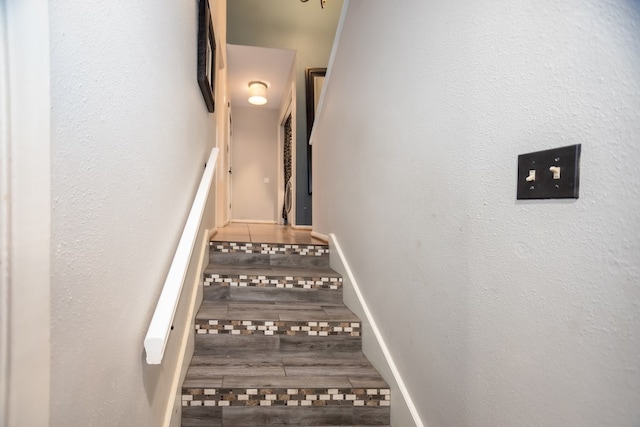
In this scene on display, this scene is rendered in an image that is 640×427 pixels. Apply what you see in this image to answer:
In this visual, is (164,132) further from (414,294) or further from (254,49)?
(254,49)

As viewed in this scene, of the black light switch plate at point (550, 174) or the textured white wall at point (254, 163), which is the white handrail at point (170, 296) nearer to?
the black light switch plate at point (550, 174)

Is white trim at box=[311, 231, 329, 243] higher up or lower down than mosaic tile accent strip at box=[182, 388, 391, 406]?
higher up

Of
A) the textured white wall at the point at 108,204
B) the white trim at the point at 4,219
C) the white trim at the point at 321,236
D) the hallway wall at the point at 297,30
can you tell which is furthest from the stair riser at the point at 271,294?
the hallway wall at the point at 297,30

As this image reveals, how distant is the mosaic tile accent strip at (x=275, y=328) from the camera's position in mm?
1857

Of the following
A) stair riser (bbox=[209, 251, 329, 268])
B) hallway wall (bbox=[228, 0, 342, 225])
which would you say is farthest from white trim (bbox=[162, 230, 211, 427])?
hallway wall (bbox=[228, 0, 342, 225])

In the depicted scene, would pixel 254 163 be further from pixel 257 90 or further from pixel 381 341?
pixel 381 341

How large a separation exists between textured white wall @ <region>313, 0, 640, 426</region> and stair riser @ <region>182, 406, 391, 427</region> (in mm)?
328

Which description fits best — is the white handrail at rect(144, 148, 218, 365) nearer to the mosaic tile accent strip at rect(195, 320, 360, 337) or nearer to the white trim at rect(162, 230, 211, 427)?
the white trim at rect(162, 230, 211, 427)

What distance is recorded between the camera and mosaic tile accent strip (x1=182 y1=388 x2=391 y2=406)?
1.51 m

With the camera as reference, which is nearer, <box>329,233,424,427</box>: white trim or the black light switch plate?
the black light switch plate

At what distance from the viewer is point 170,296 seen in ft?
3.51

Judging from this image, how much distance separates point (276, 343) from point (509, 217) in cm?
143

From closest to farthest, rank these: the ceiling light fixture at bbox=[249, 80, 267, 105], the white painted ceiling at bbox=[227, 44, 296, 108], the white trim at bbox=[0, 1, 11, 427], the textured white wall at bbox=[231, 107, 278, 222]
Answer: the white trim at bbox=[0, 1, 11, 427], the white painted ceiling at bbox=[227, 44, 296, 108], the ceiling light fixture at bbox=[249, 80, 267, 105], the textured white wall at bbox=[231, 107, 278, 222]

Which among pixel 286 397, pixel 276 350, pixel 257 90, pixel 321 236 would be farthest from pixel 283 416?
pixel 257 90
